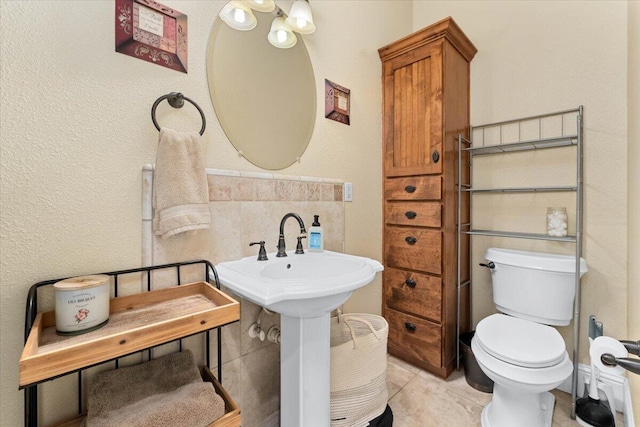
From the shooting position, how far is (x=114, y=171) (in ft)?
2.82

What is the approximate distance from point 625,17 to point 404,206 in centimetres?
145

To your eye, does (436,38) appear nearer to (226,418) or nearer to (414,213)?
(414,213)

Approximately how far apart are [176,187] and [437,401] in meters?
1.68

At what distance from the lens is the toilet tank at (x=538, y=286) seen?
1.39 m

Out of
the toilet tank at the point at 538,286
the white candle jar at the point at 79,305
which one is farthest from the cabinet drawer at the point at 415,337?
the white candle jar at the point at 79,305

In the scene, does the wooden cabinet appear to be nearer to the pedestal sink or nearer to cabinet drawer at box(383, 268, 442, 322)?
cabinet drawer at box(383, 268, 442, 322)

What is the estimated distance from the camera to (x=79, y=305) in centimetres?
67

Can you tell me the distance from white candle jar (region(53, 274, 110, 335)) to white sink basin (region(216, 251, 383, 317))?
35 cm

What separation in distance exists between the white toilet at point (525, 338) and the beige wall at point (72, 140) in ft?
4.83

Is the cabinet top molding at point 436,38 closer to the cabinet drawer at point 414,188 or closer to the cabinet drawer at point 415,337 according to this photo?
the cabinet drawer at point 414,188

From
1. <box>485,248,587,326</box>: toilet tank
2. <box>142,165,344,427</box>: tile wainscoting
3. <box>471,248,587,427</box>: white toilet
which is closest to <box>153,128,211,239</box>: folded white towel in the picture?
<box>142,165,344,427</box>: tile wainscoting

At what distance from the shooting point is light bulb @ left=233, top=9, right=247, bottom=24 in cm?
111

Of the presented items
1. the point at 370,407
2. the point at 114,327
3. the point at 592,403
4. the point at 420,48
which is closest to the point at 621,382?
the point at 592,403

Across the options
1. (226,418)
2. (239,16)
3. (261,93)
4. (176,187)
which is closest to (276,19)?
(239,16)
